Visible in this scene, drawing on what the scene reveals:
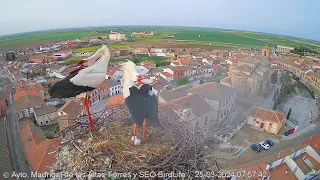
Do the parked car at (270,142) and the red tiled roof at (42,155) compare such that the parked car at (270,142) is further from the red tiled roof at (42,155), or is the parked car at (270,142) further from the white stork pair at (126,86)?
the white stork pair at (126,86)

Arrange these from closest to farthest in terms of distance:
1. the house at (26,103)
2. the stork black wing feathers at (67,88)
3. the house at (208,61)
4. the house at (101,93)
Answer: the stork black wing feathers at (67,88) → the house at (26,103) → the house at (101,93) → the house at (208,61)

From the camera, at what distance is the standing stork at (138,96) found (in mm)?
5203

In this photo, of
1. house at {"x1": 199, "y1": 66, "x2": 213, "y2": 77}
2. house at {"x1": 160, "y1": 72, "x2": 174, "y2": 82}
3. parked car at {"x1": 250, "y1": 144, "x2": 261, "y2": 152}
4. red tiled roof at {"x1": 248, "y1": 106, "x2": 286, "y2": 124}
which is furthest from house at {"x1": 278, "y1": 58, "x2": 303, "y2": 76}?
parked car at {"x1": 250, "y1": 144, "x2": 261, "y2": 152}

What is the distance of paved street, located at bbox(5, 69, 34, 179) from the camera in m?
16.1

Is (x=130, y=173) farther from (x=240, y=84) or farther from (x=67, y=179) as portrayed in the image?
(x=240, y=84)

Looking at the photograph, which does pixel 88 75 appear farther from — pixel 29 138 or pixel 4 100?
pixel 4 100

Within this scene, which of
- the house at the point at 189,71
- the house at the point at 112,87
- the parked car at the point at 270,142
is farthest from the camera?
the house at the point at 189,71

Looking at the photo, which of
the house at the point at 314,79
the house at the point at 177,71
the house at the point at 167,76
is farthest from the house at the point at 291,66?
the house at the point at 167,76

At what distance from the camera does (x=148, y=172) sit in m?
4.61

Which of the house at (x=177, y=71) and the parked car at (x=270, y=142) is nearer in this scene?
the parked car at (x=270, y=142)

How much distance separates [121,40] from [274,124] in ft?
261

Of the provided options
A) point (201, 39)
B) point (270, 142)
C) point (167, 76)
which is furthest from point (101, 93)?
point (201, 39)

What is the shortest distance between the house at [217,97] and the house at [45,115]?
41.2ft

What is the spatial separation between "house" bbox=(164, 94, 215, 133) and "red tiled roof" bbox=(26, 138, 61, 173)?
7.56 metres
